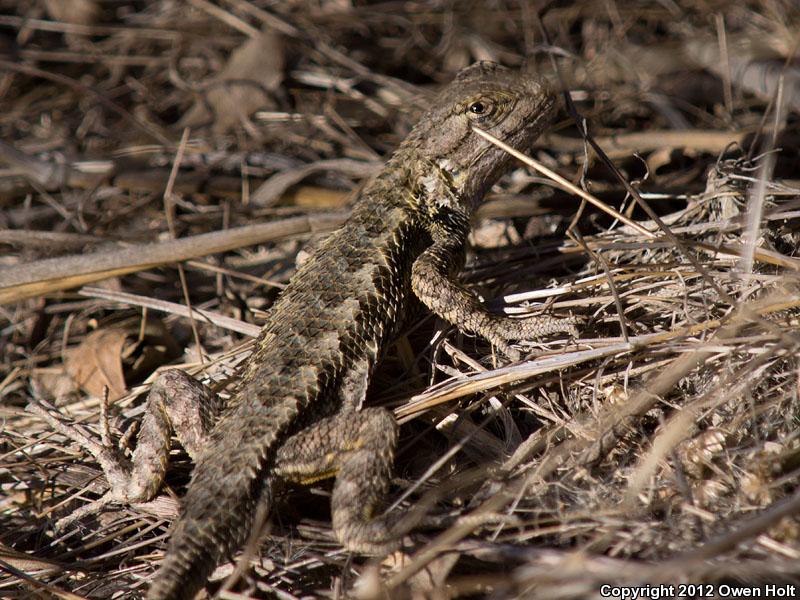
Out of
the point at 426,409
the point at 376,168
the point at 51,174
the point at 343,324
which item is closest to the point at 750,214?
the point at 426,409

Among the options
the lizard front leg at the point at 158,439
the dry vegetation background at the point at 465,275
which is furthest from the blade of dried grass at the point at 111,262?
the lizard front leg at the point at 158,439

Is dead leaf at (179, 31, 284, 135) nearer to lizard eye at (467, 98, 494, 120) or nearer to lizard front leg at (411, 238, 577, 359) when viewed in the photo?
lizard eye at (467, 98, 494, 120)

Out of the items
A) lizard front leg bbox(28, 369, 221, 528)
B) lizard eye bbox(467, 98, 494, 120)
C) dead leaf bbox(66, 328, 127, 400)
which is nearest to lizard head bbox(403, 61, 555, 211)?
lizard eye bbox(467, 98, 494, 120)

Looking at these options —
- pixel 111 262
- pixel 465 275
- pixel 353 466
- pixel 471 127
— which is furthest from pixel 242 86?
pixel 353 466

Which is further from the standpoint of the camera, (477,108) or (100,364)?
(100,364)

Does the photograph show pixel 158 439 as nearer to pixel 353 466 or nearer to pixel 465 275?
pixel 353 466

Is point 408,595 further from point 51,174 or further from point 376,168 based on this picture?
point 51,174

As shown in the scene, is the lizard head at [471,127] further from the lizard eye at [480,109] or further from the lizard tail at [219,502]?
the lizard tail at [219,502]
